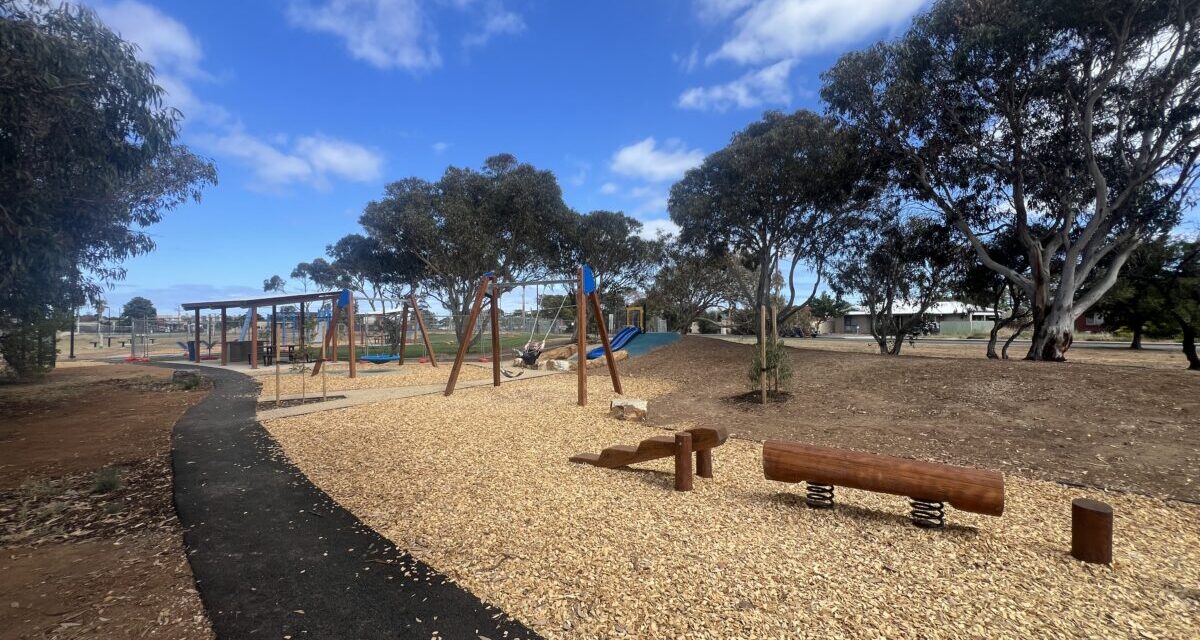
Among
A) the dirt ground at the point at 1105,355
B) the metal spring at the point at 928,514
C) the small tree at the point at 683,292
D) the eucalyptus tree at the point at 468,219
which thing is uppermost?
the eucalyptus tree at the point at 468,219

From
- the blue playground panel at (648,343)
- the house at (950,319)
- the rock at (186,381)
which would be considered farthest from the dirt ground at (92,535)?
the house at (950,319)

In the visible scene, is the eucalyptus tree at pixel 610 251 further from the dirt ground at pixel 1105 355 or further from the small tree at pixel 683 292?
the dirt ground at pixel 1105 355

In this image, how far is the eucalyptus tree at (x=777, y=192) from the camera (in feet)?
49.4

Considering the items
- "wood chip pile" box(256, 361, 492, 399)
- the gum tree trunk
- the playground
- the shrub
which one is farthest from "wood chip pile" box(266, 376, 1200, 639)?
the gum tree trunk

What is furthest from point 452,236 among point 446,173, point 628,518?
point 628,518

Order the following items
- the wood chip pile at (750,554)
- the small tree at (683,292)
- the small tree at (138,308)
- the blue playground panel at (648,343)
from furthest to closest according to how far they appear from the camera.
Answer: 1. the small tree at (138,308)
2. the small tree at (683,292)
3. the blue playground panel at (648,343)
4. the wood chip pile at (750,554)

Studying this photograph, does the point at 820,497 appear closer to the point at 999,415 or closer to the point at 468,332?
the point at 999,415

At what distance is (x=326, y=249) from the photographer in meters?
36.1

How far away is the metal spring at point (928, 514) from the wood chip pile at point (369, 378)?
35.3 ft

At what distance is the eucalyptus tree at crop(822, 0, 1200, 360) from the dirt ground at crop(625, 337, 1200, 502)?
14.5 feet

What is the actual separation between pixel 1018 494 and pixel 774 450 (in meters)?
2.32

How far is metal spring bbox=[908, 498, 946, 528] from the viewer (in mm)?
3637

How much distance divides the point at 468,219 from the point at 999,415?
66.4ft

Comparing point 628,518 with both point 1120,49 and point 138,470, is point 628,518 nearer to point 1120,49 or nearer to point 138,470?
point 138,470
